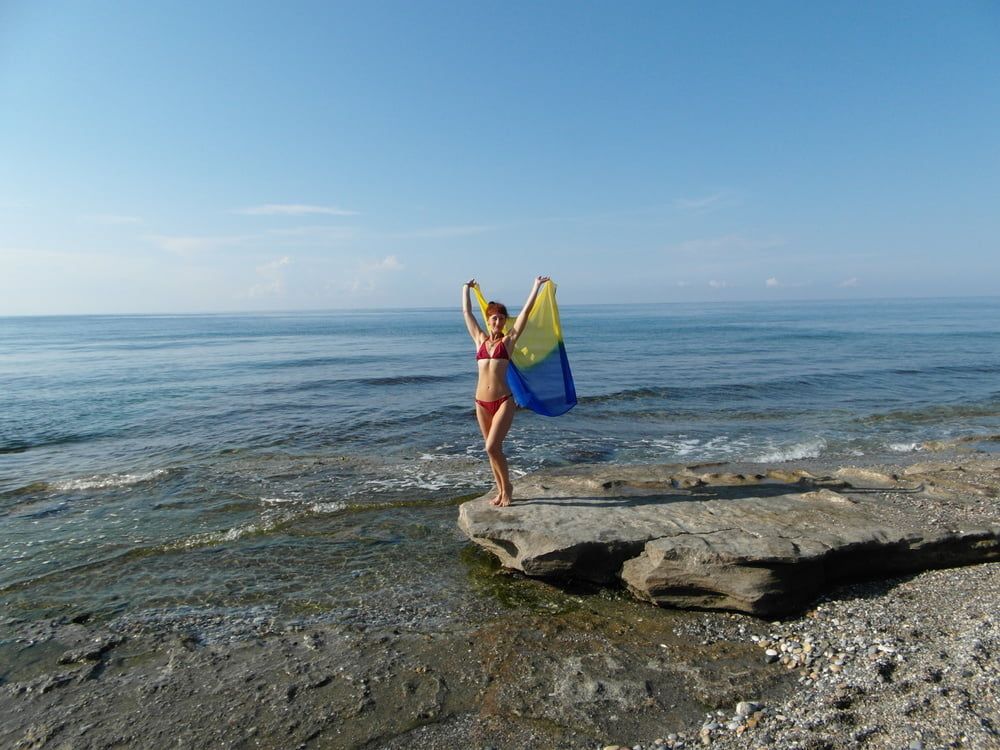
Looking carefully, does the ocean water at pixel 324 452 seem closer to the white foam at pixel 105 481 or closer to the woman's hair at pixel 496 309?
the white foam at pixel 105 481

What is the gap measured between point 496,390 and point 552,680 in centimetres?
354

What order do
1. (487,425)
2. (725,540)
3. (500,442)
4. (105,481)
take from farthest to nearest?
(105,481)
(487,425)
(500,442)
(725,540)

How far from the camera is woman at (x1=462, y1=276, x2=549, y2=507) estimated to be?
23.5 feet

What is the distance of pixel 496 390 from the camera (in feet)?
A: 23.9

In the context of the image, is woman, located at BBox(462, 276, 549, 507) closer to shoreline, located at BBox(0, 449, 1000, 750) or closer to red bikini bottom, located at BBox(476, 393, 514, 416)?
red bikini bottom, located at BBox(476, 393, 514, 416)

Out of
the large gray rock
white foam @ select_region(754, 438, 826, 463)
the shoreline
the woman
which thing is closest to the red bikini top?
the woman

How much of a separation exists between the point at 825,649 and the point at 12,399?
24.8 m

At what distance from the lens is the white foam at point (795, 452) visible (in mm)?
11839

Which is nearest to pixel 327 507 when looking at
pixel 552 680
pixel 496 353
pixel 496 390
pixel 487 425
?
pixel 487 425

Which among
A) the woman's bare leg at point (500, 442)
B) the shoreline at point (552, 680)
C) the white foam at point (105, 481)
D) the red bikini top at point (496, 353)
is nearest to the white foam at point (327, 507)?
the woman's bare leg at point (500, 442)

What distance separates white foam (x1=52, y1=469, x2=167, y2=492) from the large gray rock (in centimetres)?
692

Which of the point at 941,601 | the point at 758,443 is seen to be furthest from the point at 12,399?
the point at 941,601

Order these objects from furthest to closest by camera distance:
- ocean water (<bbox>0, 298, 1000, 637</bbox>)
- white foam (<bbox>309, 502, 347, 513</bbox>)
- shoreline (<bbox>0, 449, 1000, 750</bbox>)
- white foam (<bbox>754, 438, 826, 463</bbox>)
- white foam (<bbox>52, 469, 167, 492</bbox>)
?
white foam (<bbox>754, 438, 826, 463</bbox>) < white foam (<bbox>52, 469, 167, 492</bbox>) < white foam (<bbox>309, 502, 347, 513</bbox>) < ocean water (<bbox>0, 298, 1000, 637</bbox>) < shoreline (<bbox>0, 449, 1000, 750</bbox>)

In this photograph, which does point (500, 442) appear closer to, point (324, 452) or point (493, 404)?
point (493, 404)
